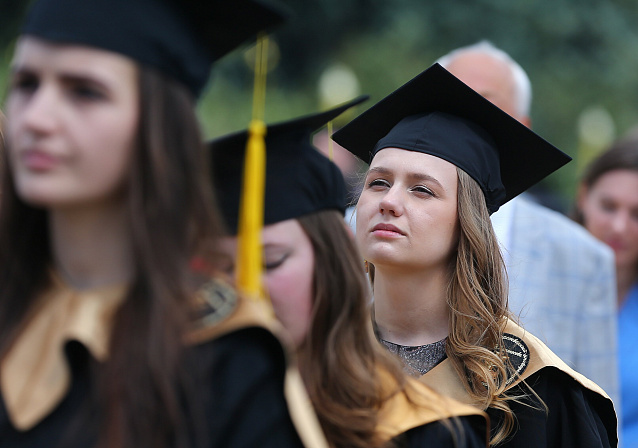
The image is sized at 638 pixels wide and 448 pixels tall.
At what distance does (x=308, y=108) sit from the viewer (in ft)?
55.1

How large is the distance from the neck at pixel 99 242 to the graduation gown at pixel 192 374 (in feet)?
0.13

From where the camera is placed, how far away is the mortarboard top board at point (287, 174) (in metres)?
2.42

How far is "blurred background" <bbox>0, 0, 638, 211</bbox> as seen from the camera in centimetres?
1786

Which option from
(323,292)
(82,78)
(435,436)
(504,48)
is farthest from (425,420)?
(504,48)

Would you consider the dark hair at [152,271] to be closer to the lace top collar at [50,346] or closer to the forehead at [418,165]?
the lace top collar at [50,346]

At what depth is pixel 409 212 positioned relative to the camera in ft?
10.4

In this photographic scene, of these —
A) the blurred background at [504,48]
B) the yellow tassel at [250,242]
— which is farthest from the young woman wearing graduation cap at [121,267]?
the blurred background at [504,48]

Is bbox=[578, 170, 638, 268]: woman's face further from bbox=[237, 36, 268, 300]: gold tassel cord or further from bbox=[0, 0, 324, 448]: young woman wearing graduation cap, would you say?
bbox=[0, 0, 324, 448]: young woman wearing graduation cap

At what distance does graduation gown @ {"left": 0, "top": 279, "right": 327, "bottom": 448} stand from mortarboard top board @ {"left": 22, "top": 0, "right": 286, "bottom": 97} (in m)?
0.48

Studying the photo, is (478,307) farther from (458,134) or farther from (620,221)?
(620,221)

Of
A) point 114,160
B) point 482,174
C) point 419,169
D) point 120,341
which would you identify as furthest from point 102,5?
point 482,174

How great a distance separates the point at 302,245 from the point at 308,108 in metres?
14.4

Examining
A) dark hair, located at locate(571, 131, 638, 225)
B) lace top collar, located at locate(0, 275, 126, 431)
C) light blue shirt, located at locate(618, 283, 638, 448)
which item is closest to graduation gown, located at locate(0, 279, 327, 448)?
lace top collar, located at locate(0, 275, 126, 431)

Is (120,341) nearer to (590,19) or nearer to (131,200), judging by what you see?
(131,200)
